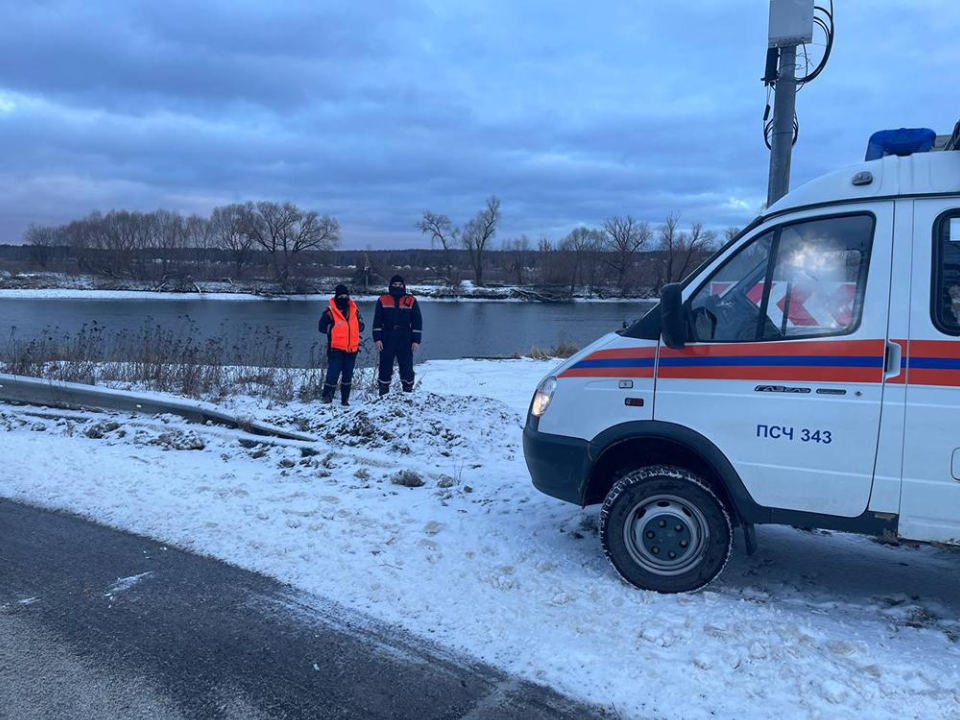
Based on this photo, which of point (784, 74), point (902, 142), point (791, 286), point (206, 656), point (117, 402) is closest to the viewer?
point (206, 656)

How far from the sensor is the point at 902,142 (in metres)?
4.00

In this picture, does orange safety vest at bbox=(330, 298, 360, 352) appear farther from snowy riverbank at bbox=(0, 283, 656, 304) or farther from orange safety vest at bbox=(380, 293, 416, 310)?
snowy riverbank at bbox=(0, 283, 656, 304)

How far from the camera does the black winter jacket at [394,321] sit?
9.95 m

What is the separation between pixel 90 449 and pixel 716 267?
21.5 feet

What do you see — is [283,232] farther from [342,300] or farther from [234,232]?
[342,300]

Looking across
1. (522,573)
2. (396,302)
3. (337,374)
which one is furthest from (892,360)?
(337,374)

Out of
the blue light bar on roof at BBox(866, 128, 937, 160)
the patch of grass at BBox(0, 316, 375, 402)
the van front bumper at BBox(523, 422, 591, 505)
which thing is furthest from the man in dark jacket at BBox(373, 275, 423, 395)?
the blue light bar on roof at BBox(866, 128, 937, 160)

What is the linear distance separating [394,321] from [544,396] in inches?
222

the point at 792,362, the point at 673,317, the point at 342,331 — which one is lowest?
the point at 342,331

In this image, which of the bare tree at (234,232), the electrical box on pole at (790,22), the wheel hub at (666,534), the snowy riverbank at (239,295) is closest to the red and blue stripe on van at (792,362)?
the wheel hub at (666,534)

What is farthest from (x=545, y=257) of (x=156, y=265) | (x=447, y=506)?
(x=447, y=506)

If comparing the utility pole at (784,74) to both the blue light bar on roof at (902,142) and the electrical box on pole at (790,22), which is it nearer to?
the electrical box on pole at (790,22)

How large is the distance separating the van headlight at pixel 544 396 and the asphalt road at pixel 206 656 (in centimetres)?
170

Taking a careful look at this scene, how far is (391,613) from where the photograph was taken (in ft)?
12.7
